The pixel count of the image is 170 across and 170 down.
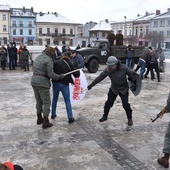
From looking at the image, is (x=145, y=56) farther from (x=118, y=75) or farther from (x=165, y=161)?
(x=165, y=161)

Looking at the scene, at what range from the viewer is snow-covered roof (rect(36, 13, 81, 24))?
6856 centimetres

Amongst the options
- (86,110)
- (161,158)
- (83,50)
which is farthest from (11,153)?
(83,50)

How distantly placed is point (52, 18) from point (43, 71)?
66.8 m

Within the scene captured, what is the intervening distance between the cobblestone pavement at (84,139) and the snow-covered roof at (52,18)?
207 feet

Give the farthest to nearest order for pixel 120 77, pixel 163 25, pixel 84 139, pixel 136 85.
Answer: pixel 163 25, pixel 136 85, pixel 120 77, pixel 84 139

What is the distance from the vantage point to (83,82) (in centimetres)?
655

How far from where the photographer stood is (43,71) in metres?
5.41

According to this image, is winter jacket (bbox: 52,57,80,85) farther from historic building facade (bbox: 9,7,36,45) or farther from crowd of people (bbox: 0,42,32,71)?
historic building facade (bbox: 9,7,36,45)

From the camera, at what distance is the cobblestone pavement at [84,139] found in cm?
422

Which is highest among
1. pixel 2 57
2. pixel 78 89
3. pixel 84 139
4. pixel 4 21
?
pixel 4 21

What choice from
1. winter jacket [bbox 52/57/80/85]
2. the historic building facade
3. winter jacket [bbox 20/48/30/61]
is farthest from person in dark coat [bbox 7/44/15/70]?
the historic building facade

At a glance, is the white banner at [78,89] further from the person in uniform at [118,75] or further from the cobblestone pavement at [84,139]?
the person in uniform at [118,75]

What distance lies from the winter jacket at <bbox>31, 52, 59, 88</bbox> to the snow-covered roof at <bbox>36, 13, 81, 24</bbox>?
64980 mm

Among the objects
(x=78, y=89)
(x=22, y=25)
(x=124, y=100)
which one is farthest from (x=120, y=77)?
(x=22, y=25)
